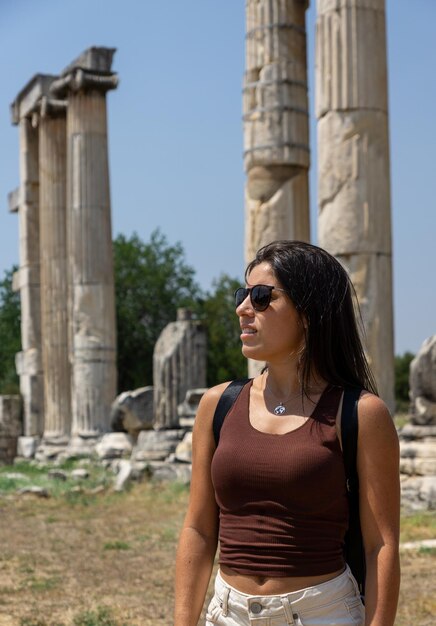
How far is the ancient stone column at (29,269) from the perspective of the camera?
30766mm

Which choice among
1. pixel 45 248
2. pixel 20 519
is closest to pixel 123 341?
pixel 45 248

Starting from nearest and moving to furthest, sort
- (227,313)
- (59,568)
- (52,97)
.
A: (59,568) < (52,97) < (227,313)

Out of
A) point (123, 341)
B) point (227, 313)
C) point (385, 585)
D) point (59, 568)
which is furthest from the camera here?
point (227, 313)

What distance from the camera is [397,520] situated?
326 cm

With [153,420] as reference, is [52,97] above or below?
above

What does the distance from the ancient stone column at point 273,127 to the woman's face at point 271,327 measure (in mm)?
14224

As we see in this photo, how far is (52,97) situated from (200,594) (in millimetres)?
26554

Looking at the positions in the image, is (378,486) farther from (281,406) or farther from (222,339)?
(222,339)

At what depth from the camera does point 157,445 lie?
21.0 m

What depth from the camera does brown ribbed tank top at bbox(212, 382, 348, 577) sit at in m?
3.19

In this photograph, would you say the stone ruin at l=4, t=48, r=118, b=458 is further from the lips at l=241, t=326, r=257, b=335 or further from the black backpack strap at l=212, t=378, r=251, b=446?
the lips at l=241, t=326, r=257, b=335

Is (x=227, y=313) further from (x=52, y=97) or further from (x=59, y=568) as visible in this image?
(x=59, y=568)

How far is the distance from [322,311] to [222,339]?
1636 inches

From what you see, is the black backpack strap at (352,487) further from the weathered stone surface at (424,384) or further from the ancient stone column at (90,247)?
the ancient stone column at (90,247)
